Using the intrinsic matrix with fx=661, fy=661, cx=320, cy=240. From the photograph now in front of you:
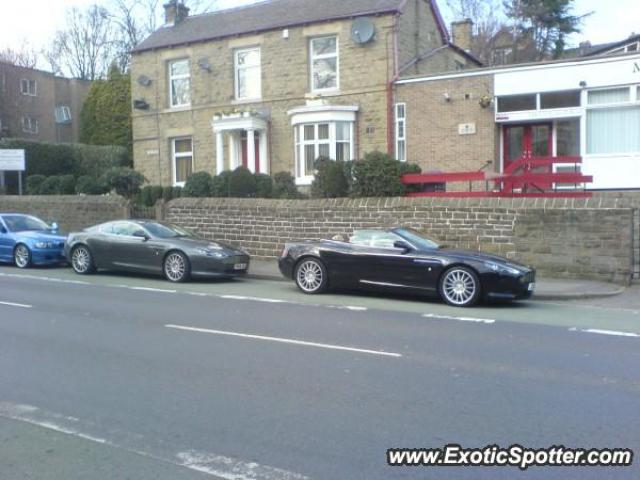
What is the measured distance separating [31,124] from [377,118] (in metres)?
36.5

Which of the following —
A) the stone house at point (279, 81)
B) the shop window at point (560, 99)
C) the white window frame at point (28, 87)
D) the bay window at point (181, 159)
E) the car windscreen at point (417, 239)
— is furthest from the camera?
the white window frame at point (28, 87)

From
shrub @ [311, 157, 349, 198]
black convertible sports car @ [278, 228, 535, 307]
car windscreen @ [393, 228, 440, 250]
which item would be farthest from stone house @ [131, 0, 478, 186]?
black convertible sports car @ [278, 228, 535, 307]

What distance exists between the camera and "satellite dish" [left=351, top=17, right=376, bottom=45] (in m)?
22.8

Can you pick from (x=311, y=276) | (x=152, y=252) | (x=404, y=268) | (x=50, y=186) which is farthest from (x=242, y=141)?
(x=404, y=268)

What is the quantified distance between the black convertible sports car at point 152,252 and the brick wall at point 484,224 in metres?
2.81

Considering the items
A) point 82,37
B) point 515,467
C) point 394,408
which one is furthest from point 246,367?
point 82,37

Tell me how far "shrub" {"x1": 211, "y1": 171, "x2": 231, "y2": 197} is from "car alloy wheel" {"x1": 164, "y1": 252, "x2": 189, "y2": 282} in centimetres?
623

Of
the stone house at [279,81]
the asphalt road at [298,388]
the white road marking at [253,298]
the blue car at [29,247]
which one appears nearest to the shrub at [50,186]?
the stone house at [279,81]

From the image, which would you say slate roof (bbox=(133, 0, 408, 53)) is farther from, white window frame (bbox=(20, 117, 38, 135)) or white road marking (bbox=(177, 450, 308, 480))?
white window frame (bbox=(20, 117, 38, 135))

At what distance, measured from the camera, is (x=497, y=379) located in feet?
20.4

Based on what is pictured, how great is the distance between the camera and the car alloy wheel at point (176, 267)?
13742mm

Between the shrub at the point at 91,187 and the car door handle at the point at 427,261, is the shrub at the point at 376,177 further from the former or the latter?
the shrub at the point at 91,187

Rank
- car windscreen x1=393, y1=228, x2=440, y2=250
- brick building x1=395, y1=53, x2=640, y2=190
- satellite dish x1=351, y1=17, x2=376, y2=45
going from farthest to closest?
satellite dish x1=351, y1=17, x2=376, y2=45
brick building x1=395, y1=53, x2=640, y2=190
car windscreen x1=393, y1=228, x2=440, y2=250

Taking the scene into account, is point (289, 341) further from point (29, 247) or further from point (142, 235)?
point (29, 247)
